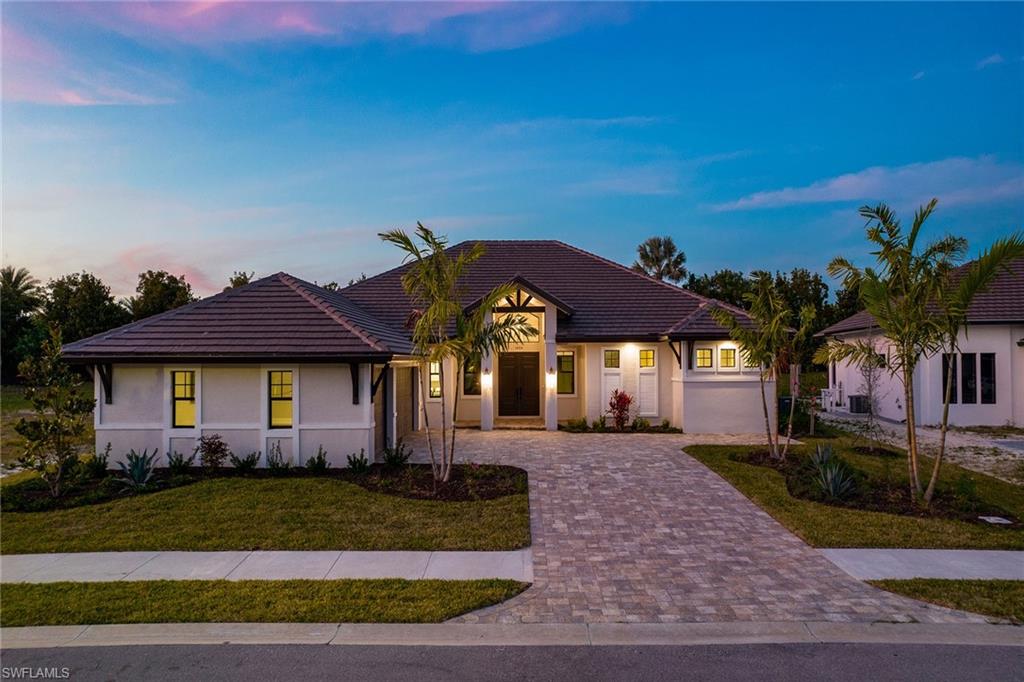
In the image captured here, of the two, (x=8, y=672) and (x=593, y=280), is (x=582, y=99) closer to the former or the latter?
(x=593, y=280)

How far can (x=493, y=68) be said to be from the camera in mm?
16984

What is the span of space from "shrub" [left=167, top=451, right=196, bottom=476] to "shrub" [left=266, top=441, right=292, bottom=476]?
1.71 m

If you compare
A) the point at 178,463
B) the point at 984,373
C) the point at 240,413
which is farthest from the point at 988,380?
the point at 178,463

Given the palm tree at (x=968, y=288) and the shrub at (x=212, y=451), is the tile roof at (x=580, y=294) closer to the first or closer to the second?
the shrub at (x=212, y=451)

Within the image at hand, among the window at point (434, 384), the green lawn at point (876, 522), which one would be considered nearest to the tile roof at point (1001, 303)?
the green lawn at point (876, 522)

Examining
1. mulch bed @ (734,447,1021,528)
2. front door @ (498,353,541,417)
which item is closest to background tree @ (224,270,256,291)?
front door @ (498,353,541,417)

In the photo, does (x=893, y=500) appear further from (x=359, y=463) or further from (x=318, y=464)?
(x=318, y=464)

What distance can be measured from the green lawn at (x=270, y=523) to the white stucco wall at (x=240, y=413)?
1.98 m

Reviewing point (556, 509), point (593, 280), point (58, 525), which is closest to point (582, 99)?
point (593, 280)

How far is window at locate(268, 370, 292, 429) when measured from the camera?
12891mm

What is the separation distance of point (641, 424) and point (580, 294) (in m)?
5.68

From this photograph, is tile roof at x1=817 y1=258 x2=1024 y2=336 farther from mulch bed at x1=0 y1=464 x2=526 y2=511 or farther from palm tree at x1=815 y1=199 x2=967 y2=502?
mulch bed at x1=0 y1=464 x2=526 y2=511

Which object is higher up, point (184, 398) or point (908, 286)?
point (908, 286)

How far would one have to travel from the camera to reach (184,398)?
12.9m
